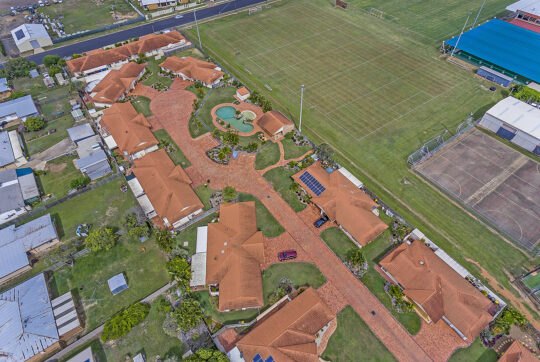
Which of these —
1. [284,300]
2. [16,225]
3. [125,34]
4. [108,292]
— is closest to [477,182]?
[284,300]

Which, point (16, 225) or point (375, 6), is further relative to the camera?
point (375, 6)

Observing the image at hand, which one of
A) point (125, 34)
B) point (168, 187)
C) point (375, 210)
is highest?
point (125, 34)

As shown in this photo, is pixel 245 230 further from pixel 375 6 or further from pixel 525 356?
pixel 375 6

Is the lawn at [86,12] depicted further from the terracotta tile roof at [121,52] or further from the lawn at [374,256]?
the lawn at [374,256]

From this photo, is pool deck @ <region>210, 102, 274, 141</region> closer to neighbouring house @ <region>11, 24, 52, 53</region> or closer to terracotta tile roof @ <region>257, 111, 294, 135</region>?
terracotta tile roof @ <region>257, 111, 294, 135</region>

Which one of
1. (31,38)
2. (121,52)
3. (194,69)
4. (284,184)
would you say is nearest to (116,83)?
(121,52)

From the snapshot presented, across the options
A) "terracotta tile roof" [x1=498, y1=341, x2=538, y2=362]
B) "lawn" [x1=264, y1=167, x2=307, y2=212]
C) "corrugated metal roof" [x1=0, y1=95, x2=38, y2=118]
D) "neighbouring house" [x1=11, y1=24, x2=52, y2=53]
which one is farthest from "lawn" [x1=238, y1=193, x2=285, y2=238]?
"neighbouring house" [x1=11, y1=24, x2=52, y2=53]
